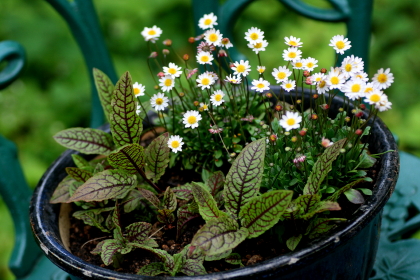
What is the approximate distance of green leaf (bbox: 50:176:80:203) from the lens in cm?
93

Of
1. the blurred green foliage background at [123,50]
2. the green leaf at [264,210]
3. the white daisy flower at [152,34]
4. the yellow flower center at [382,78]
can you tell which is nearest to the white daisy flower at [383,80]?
the yellow flower center at [382,78]

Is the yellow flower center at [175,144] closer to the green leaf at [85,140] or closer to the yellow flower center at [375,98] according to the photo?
the green leaf at [85,140]

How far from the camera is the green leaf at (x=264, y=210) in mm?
698

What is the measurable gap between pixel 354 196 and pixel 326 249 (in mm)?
131

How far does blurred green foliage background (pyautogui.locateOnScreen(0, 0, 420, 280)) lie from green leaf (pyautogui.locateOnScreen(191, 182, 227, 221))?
1.31m

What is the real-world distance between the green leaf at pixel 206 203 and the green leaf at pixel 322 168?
0.15 m

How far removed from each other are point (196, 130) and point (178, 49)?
144 centimetres

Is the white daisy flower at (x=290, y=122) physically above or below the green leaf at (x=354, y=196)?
above

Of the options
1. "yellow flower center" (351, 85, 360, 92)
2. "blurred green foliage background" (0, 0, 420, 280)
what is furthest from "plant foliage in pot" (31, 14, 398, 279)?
"blurred green foliage background" (0, 0, 420, 280)

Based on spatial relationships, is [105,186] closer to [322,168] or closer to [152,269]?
[152,269]

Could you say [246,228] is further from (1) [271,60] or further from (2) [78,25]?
(1) [271,60]

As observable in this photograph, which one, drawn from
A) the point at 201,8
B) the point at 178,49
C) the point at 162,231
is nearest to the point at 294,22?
the point at 178,49

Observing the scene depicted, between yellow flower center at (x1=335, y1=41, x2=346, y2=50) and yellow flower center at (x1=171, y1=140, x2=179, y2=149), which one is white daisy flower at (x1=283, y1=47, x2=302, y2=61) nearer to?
yellow flower center at (x1=335, y1=41, x2=346, y2=50)

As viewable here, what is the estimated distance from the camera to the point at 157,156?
2.99 feet
